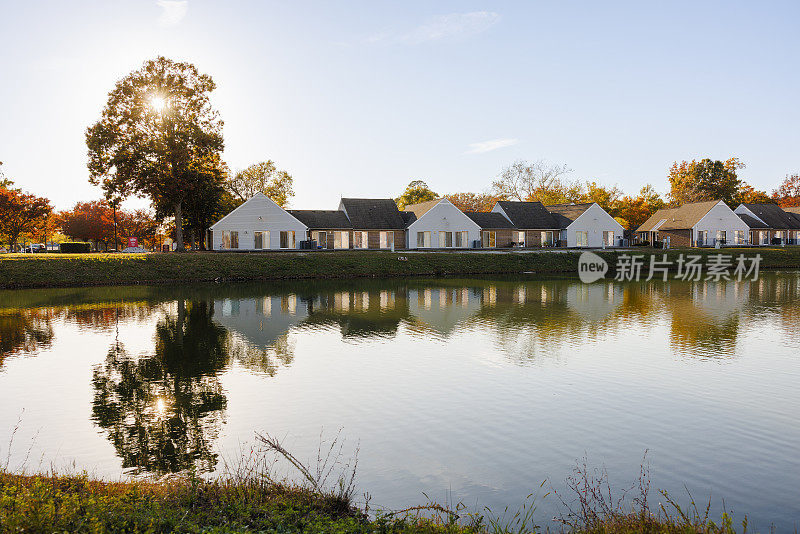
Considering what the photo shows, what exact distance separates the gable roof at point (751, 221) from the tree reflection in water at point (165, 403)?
91.0 m

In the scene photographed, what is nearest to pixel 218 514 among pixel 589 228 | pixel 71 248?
pixel 71 248

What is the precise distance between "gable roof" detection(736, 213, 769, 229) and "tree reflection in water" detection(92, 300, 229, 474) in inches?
3582

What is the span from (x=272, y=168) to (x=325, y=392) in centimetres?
8617

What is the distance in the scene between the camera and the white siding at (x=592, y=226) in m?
77.2

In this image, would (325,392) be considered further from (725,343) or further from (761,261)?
(761,261)

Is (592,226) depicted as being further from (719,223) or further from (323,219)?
(323,219)

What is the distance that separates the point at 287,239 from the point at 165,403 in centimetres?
5332

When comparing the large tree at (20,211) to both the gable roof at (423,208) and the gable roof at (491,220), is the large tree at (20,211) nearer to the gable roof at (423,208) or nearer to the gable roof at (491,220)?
the gable roof at (423,208)

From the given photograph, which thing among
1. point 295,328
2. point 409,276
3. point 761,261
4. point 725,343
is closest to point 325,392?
point 295,328

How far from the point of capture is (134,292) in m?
40.2

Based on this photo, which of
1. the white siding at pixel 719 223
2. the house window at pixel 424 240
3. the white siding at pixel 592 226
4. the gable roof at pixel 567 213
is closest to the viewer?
the house window at pixel 424 240

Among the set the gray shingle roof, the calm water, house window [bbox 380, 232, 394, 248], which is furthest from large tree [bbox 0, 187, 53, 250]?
the gray shingle roof

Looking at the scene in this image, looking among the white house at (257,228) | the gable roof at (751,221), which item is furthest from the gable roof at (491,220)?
the gable roof at (751,221)

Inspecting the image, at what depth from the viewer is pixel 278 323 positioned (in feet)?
85.3
